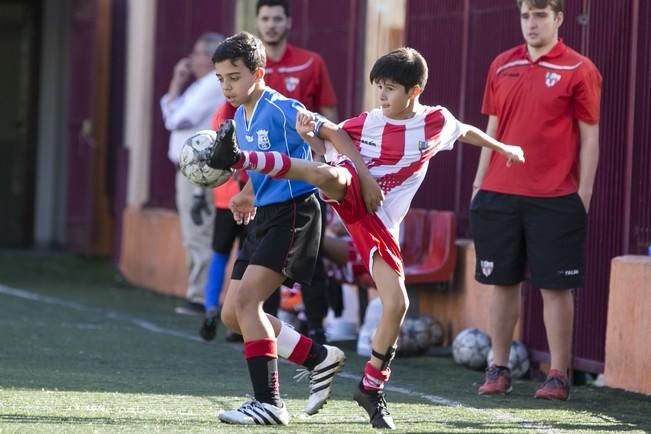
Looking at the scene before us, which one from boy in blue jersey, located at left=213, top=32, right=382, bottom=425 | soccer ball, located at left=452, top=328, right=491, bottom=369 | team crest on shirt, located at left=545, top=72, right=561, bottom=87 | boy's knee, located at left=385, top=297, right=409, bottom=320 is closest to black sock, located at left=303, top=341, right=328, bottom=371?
boy in blue jersey, located at left=213, top=32, right=382, bottom=425

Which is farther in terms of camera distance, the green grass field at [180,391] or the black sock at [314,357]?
the black sock at [314,357]

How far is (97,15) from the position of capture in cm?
1777

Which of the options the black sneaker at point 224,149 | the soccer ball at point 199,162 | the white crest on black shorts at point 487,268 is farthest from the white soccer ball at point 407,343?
the black sneaker at point 224,149

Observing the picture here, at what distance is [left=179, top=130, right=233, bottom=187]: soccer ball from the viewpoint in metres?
6.29

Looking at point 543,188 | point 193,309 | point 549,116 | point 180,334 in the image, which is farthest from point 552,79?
point 193,309

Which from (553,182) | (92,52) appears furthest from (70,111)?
(553,182)

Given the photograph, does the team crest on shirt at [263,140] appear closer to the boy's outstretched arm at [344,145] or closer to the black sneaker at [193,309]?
the boy's outstretched arm at [344,145]

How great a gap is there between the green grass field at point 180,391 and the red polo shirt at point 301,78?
1686 millimetres

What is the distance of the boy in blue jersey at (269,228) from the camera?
6.75m

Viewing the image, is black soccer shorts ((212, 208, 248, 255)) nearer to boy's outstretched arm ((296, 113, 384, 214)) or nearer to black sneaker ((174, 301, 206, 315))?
Answer: black sneaker ((174, 301, 206, 315))

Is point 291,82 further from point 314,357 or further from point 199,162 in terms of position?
point 199,162

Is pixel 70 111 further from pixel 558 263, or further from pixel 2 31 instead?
pixel 558 263

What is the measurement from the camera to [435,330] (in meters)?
10.4

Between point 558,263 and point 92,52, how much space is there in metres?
10.6
